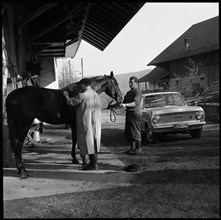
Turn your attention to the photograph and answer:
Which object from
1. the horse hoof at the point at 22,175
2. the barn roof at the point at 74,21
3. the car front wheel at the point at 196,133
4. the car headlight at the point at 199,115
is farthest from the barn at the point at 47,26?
the car front wheel at the point at 196,133

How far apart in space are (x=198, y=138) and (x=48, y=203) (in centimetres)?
592

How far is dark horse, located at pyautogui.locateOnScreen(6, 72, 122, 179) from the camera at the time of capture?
4977 millimetres

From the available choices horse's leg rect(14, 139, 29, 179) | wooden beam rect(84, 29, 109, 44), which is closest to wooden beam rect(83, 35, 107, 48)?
wooden beam rect(84, 29, 109, 44)

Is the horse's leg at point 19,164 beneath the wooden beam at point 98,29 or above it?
beneath

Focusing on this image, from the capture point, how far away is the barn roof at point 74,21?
286 inches

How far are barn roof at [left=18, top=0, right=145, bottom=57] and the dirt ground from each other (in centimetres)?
359

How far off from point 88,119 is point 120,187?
1359 millimetres

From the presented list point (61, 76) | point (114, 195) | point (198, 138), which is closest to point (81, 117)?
point (114, 195)

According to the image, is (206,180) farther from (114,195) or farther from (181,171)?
(114,195)

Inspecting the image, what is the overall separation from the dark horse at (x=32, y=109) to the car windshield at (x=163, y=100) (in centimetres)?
324

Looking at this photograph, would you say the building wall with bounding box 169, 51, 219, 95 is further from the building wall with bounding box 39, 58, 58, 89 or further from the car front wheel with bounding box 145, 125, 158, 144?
the building wall with bounding box 39, 58, 58, 89

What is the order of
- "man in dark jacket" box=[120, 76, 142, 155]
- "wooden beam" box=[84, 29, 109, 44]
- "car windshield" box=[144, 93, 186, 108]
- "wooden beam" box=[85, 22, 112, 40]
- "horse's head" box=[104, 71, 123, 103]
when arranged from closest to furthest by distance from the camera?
"horse's head" box=[104, 71, 123, 103]
"man in dark jacket" box=[120, 76, 142, 155]
"car windshield" box=[144, 93, 186, 108]
"wooden beam" box=[85, 22, 112, 40]
"wooden beam" box=[84, 29, 109, 44]

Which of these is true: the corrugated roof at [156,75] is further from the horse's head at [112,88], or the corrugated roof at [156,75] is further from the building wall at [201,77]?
the horse's head at [112,88]

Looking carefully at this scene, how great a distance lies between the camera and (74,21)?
9.60 meters
